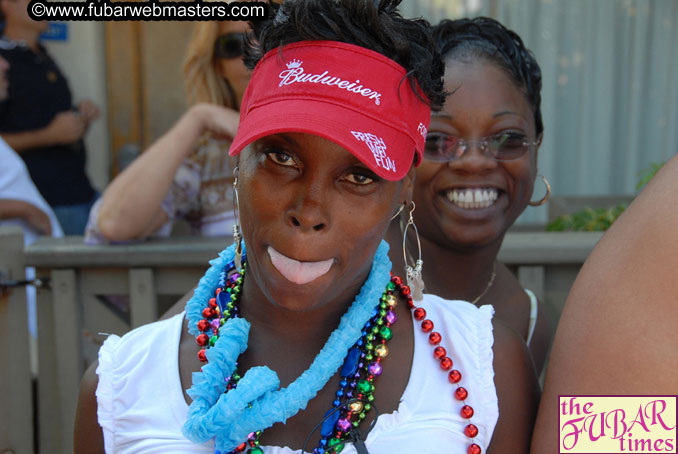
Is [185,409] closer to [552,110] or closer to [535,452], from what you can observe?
[535,452]

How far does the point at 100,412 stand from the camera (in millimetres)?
1542

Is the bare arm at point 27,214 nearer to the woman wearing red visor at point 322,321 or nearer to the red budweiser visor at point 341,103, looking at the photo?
the woman wearing red visor at point 322,321

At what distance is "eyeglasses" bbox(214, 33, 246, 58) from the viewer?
3349 mm

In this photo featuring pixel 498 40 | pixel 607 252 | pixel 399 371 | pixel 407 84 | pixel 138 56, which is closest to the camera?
pixel 607 252

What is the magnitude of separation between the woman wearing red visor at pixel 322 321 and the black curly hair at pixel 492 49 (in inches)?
30.8

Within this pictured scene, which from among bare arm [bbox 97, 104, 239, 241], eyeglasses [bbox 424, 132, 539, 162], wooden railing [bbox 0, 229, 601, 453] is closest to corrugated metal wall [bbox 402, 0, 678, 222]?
bare arm [bbox 97, 104, 239, 241]

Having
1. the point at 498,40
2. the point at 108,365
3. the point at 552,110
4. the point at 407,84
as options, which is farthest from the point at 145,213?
the point at 552,110

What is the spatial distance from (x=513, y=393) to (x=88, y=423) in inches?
38.6

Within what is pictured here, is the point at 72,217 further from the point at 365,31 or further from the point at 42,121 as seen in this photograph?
the point at 365,31

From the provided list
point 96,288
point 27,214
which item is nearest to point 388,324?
point 96,288

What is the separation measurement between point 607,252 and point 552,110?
4.28 metres

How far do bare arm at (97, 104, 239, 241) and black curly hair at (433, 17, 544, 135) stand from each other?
1.21 metres

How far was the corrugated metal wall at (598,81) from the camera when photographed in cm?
519

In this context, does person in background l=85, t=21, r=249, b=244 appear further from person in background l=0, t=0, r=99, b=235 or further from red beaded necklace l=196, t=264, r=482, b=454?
person in background l=0, t=0, r=99, b=235
